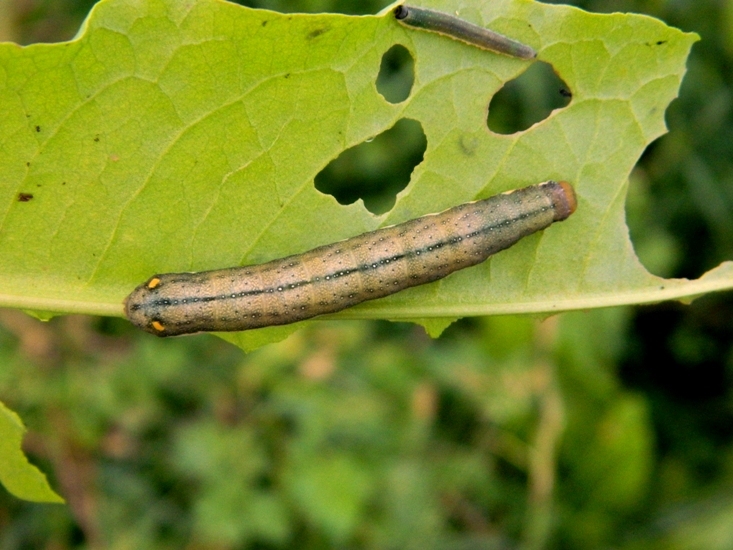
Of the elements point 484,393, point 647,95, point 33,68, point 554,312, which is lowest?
point 484,393

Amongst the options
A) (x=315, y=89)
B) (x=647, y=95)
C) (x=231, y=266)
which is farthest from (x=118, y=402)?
(x=647, y=95)

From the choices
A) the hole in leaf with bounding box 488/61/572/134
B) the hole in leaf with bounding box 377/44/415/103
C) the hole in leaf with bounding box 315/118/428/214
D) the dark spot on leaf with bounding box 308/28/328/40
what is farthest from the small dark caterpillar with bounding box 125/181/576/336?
the hole in leaf with bounding box 315/118/428/214

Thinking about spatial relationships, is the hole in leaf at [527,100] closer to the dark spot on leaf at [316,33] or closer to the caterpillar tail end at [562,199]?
the caterpillar tail end at [562,199]

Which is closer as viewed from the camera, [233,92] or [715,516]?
[233,92]

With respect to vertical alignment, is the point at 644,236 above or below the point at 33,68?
below

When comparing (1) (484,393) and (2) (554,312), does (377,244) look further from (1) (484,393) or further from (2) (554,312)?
(1) (484,393)

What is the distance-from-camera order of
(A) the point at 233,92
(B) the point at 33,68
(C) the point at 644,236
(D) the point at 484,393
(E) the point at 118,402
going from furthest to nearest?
(C) the point at 644,236
(D) the point at 484,393
(E) the point at 118,402
(A) the point at 233,92
(B) the point at 33,68

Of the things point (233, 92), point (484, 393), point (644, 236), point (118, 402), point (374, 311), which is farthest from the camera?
point (644, 236)

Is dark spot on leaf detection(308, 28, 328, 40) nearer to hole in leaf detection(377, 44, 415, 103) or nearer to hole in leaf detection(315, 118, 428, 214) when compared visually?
hole in leaf detection(377, 44, 415, 103)
